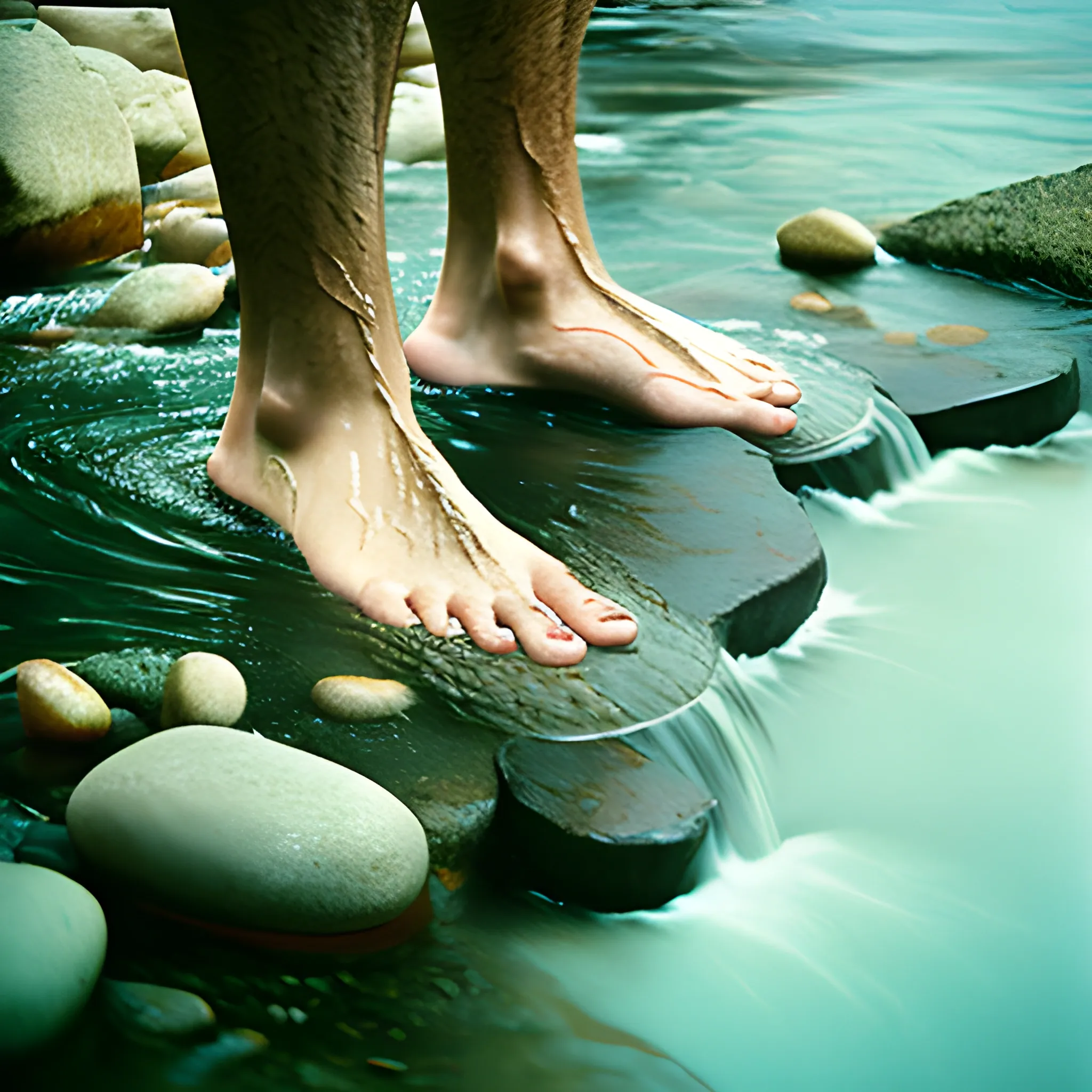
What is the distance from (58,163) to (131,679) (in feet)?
6.57

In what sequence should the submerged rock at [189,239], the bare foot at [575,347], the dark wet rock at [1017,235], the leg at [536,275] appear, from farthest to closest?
the submerged rock at [189,239], the dark wet rock at [1017,235], the bare foot at [575,347], the leg at [536,275]

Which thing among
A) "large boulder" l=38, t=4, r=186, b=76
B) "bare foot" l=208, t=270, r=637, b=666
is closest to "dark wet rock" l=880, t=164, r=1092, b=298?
"bare foot" l=208, t=270, r=637, b=666

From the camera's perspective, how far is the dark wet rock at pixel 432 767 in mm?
1247

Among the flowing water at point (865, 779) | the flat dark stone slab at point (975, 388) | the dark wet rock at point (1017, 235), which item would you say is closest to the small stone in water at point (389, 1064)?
the flowing water at point (865, 779)

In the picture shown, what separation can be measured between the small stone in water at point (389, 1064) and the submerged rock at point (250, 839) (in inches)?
5.0

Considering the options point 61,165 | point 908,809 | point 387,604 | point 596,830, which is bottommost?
point 908,809

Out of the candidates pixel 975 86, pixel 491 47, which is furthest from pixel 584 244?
pixel 975 86

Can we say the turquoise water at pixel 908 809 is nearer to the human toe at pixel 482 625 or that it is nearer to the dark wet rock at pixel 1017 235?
the dark wet rock at pixel 1017 235

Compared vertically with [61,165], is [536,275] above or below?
below

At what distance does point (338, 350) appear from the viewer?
1622 mm

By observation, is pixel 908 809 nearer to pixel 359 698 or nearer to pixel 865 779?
pixel 865 779

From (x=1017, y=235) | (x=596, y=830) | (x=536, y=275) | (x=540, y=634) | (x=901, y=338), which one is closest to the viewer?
(x=596, y=830)

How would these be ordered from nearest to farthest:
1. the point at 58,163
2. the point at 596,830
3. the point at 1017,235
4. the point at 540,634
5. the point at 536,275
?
the point at 596,830 → the point at 540,634 → the point at 536,275 → the point at 58,163 → the point at 1017,235

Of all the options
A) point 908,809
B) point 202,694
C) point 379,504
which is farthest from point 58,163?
point 908,809
